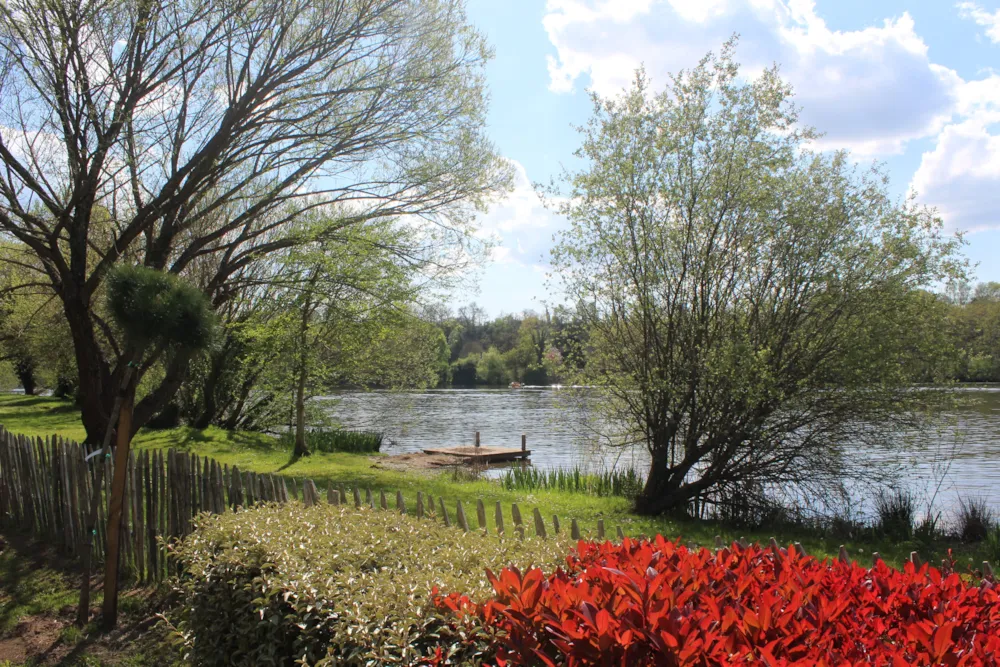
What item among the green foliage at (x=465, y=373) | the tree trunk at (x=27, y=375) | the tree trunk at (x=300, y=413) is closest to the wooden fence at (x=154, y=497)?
the tree trunk at (x=300, y=413)

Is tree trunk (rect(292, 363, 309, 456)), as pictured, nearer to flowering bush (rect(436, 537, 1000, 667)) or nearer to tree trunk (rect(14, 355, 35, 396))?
flowering bush (rect(436, 537, 1000, 667))

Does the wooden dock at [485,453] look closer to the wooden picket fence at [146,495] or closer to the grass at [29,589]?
the wooden picket fence at [146,495]

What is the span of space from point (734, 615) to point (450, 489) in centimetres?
1054

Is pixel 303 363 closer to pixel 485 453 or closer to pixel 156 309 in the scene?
pixel 485 453

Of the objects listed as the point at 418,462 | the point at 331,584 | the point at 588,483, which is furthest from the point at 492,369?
the point at 331,584

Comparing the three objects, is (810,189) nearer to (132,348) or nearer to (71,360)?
(132,348)

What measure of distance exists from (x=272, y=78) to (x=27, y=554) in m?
7.35

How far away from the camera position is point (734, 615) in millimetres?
2279

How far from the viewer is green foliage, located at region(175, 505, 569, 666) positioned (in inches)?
108

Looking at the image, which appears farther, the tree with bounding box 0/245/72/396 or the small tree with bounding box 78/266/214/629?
the tree with bounding box 0/245/72/396

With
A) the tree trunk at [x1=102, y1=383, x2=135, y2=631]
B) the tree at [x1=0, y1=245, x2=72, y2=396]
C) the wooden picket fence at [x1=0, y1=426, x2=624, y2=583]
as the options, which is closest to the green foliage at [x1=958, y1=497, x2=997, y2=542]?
the wooden picket fence at [x1=0, y1=426, x2=624, y2=583]

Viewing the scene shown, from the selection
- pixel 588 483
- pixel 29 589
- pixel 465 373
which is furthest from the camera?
pixel 465 373

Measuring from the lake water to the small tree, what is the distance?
788 cm

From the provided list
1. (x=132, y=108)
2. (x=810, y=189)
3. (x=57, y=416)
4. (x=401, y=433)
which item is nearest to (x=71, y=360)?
(x=57, y=416)
